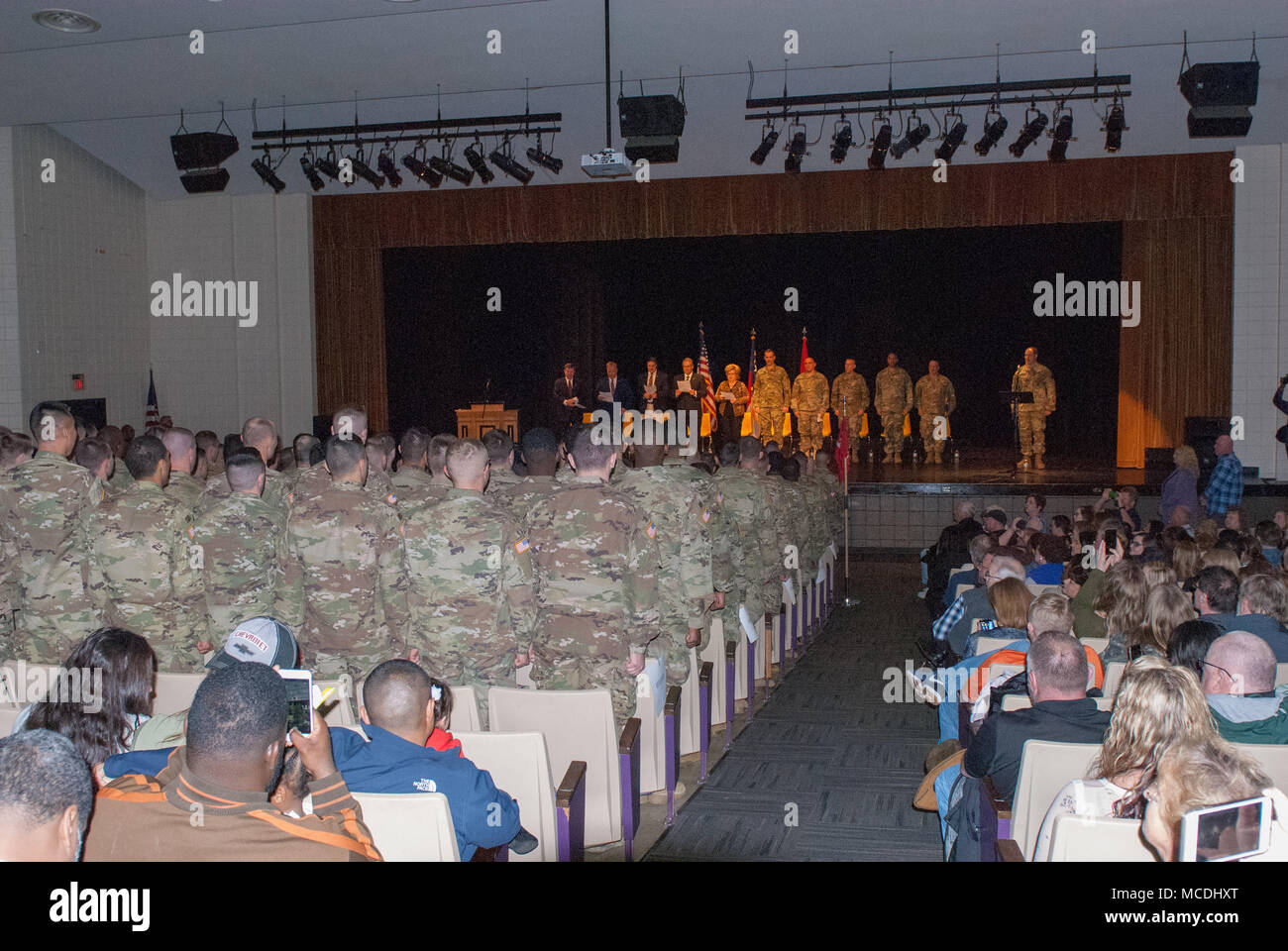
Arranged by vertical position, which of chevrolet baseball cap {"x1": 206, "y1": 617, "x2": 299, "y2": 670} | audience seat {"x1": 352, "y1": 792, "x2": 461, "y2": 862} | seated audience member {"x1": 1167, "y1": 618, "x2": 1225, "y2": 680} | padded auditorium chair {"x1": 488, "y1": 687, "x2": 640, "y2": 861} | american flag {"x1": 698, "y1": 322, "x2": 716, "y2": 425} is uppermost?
american flag {"x1": 698, "y1": 322, "x2": 716, "y2": 425}

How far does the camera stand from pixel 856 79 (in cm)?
900

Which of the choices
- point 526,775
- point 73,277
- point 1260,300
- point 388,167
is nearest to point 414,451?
point 526,775

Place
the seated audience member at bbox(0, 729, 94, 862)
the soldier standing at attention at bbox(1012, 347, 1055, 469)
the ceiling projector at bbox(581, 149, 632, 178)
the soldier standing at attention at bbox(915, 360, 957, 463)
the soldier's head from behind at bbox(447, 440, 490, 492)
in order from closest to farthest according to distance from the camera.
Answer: the seated audience member at bbox(0, 729, 94, 862) → the soldier's head from behind at bbox(447, 440, 490, 492) → the ceiling projector at bbox(581, 149, 632, 178) → the soldier standing at attention at bbox(1012, 347, 1055, 469) → the soldier standing at attention at bbox(915, 360, 957, 463)

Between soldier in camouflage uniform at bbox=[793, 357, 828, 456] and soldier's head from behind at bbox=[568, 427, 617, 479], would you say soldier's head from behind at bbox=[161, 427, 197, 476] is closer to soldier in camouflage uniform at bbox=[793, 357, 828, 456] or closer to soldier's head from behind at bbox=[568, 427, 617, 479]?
soldier's head from behind at bbox=[568, 427, 617, 479]

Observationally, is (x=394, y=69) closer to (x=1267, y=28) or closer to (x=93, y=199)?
(x=93, y=199)

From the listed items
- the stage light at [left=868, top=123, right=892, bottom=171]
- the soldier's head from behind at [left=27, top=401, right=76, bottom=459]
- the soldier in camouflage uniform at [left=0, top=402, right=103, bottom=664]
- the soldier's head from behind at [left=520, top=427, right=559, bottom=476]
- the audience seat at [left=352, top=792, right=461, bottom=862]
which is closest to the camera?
the audience seat at [left=352, top=792, right=461, bottom=862]

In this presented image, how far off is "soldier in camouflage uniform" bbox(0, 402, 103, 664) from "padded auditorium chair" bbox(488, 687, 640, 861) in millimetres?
2193

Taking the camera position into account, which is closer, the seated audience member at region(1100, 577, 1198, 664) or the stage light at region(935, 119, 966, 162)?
the seated audience member at region(1100, 577, 1198, 664)

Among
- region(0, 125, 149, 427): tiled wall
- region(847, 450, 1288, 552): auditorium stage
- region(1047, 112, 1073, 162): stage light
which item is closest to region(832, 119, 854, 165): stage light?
region(1047, 112, 1073, 162): stage light

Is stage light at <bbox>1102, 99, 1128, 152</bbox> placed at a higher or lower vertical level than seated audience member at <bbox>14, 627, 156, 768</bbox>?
higher

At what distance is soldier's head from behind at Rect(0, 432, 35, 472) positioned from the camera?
16.3ft

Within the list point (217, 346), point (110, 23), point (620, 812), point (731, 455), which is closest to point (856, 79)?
point (731, 455)

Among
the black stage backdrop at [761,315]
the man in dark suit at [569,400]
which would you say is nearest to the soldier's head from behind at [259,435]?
the man in dark suit at [569,400]

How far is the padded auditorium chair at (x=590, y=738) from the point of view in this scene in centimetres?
313
